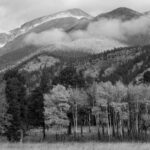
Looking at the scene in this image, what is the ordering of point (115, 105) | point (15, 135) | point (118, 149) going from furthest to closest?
point (115, 105) < point (15, 135) < point (118, 149)

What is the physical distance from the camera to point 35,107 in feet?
283

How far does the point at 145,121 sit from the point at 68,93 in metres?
19.5

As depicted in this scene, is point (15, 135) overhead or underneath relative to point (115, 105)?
underneath

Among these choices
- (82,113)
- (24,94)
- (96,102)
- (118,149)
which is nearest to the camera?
(118,149)

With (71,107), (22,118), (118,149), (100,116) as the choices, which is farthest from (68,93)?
(118,149)

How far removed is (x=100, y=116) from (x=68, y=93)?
33.3ft

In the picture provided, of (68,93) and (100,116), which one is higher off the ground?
(68,93)

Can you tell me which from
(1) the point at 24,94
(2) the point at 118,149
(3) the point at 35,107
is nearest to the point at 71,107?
(3) the point at 35,107

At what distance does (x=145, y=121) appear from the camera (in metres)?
78.4

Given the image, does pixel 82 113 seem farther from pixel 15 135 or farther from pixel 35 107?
pixel 15 135

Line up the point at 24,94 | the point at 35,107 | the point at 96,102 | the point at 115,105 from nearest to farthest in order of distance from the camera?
the point at 24,94 < the point at 115,105 < the point at 96,102 < the point at 35,107

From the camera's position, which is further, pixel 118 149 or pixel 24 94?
pixel 24 94

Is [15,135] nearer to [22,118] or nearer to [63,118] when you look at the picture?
[22,118]

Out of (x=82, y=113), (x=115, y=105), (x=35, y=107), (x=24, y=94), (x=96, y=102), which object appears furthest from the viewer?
(x=82, y=113)
